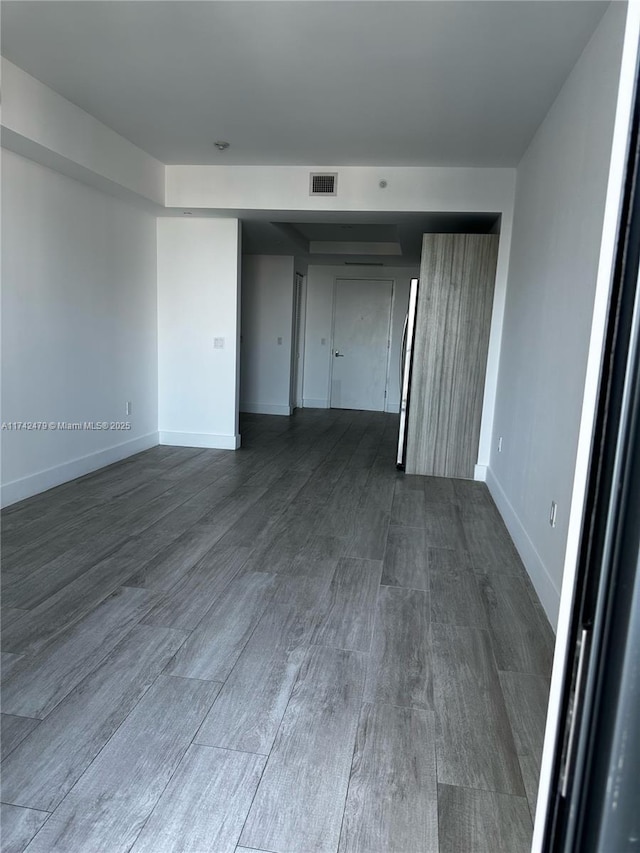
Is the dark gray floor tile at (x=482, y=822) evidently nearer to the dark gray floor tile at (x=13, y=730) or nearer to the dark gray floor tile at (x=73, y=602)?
the dark gray floor tile at (x=13, y=730)

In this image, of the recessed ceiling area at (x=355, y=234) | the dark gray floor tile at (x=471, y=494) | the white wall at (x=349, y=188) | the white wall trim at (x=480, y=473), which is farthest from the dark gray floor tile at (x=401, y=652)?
the recessed ceiling area at (x=355, y=234)

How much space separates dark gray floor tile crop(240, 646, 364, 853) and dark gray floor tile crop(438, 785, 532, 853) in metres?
0.27

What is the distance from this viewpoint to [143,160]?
4500 millimetres

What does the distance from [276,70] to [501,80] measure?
1204 mm

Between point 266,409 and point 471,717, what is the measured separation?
6.63m

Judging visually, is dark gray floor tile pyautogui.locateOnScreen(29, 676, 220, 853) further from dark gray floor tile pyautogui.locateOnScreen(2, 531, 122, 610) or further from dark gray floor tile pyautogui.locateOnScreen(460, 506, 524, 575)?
dark gray floor tile pyautogui.locateOnScreen(460, 506, 524, 575)

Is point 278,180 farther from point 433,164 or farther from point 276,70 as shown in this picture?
point 276,70

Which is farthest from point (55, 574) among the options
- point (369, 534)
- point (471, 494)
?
point (471, 494)

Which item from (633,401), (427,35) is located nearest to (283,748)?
(633,401)

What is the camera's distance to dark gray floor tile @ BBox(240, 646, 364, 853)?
4.50 ft

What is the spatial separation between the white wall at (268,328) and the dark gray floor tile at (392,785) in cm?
646

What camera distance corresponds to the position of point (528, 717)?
183cm

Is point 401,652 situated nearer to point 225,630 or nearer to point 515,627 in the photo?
point 515,627

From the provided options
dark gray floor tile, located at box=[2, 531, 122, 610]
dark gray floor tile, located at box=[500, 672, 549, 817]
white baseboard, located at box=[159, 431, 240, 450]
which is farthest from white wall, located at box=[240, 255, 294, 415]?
dark gray floor tile, located at box=[500, 672, 549, 817]
